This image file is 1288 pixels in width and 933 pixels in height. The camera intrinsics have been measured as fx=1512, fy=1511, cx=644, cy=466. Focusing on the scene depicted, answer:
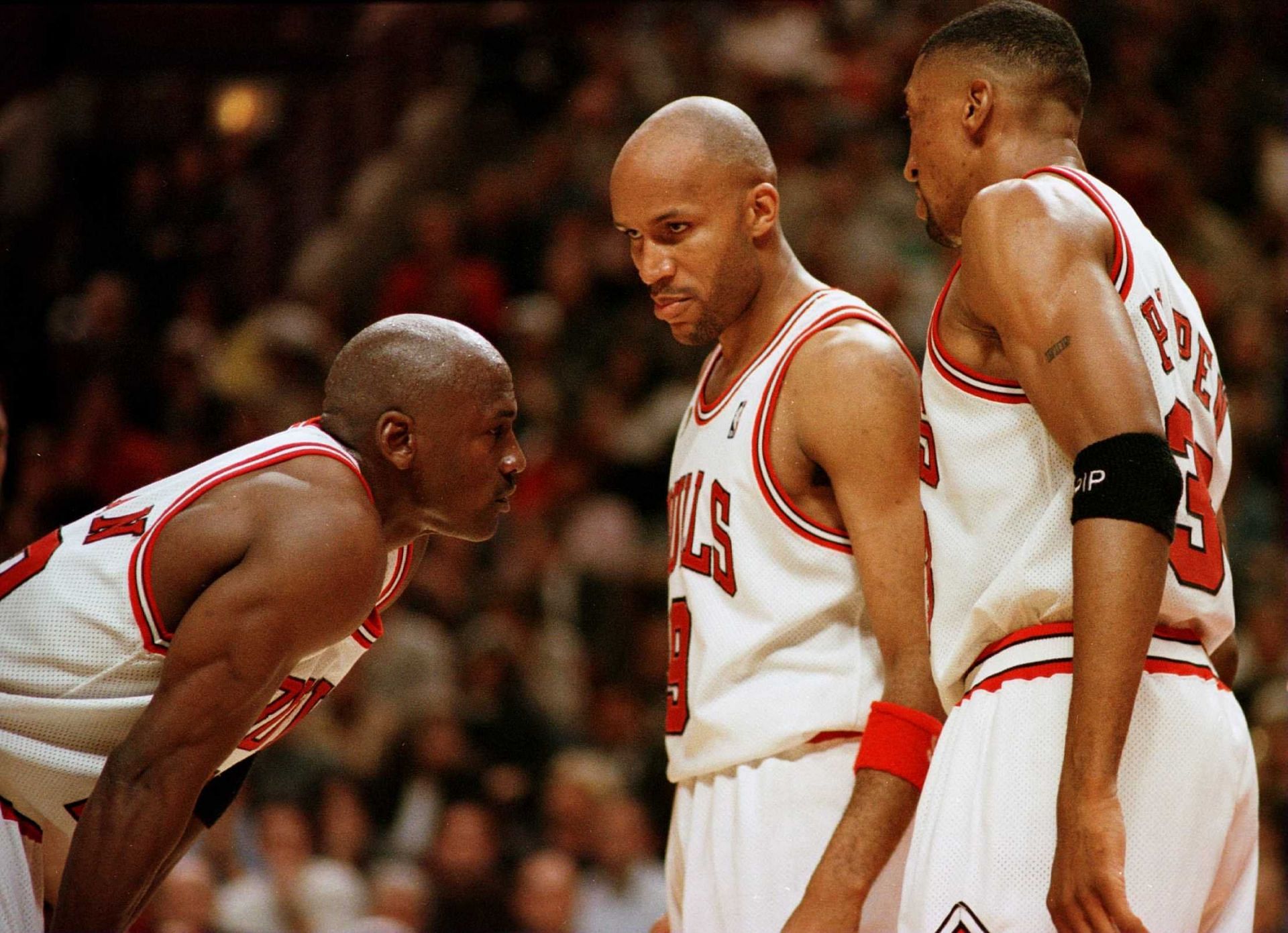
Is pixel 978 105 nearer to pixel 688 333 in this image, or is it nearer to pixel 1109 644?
pixel 688 333

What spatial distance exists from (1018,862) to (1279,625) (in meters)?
4.81

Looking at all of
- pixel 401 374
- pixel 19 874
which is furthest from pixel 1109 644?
pixel 19 874

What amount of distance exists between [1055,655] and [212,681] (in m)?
1.32

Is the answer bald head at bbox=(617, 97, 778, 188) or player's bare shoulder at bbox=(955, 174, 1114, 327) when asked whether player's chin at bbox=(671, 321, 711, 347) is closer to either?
bald head at bbox=(617, 97, 778, 188)

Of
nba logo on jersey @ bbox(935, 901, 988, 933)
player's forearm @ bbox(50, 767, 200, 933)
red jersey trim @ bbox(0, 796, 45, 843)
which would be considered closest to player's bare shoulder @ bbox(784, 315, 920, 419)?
nba logo on jersey @ bbox(935, 901, 988, 933)

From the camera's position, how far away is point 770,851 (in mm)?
2842

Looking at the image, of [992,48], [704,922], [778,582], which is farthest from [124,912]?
[992,48]

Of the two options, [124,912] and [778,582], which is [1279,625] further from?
[124,912]

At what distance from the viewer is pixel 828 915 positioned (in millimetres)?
2600

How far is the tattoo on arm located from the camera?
2.18 m

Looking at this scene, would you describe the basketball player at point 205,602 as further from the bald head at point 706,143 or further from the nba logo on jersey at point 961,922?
the nba logo on jersey at point 961,922

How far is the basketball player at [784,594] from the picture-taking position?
2719mm

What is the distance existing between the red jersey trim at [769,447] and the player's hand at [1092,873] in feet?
2.96

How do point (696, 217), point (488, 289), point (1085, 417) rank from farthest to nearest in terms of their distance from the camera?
point (488, 289) → point (696, 217) → point (1085, 417)
